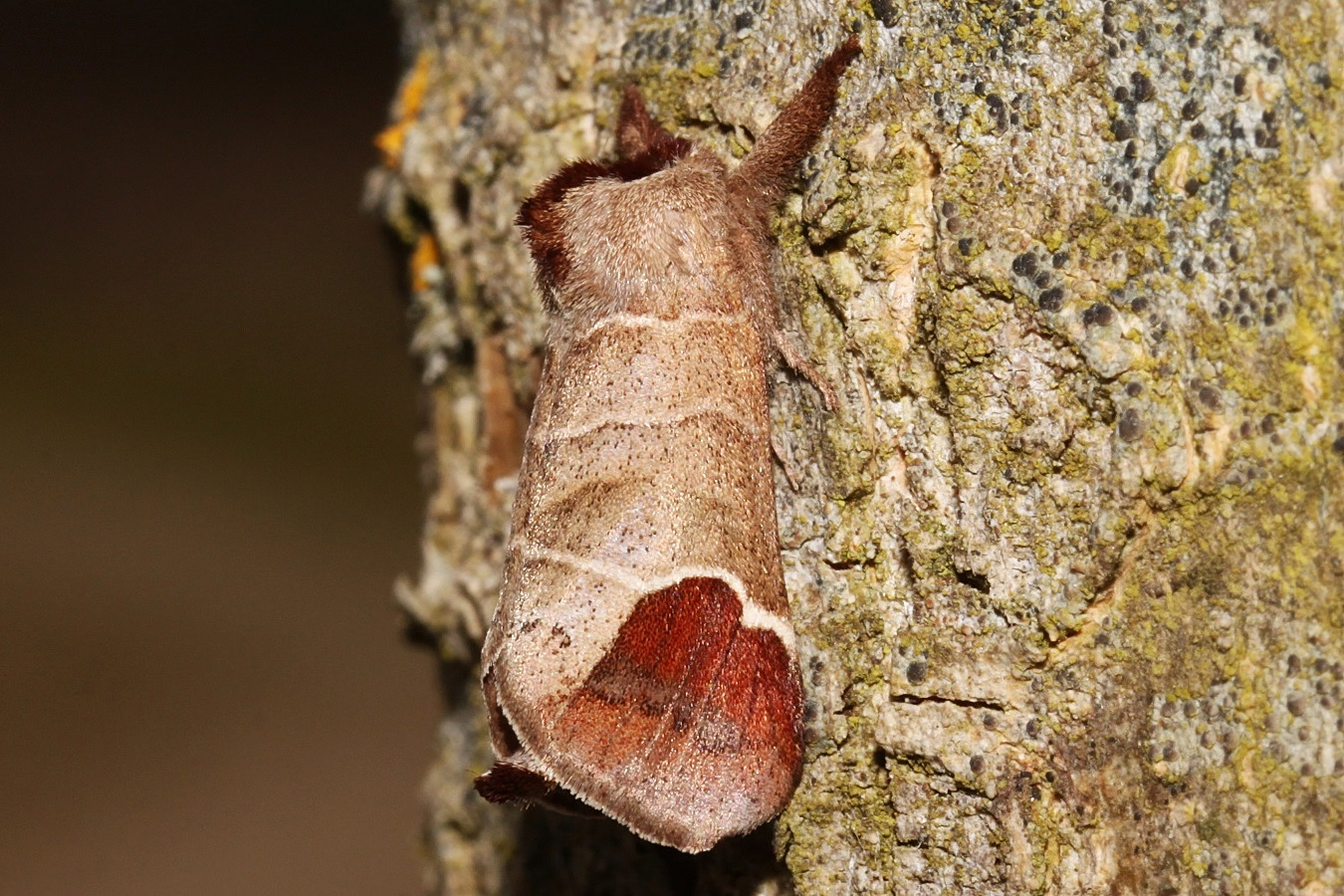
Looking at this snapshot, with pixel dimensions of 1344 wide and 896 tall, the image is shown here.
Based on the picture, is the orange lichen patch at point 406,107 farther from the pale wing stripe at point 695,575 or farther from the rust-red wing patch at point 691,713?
the rust-red wing patch at point 691,713

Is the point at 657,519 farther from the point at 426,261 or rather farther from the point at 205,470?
the point at 205,470

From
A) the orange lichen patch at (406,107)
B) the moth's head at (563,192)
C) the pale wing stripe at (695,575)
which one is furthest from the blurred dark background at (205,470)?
the pale wing stripe at (695,575)

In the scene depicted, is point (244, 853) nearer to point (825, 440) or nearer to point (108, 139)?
point (108, 139)

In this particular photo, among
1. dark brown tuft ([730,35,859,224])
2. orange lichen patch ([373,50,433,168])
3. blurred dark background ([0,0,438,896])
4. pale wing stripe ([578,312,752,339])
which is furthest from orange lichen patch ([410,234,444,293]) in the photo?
blurred dark background ([0,0,438,896])

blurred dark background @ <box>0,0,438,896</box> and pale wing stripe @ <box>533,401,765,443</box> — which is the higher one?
pale wing stripe @ <box>533,401,765,443</box>

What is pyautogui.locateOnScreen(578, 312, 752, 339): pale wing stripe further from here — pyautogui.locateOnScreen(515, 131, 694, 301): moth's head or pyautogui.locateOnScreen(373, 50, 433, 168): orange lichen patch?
pyautogui.locateOnScreen(373, 50, 433, 168): orange lichen patch

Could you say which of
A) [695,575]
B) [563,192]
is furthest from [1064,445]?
[563,192]
